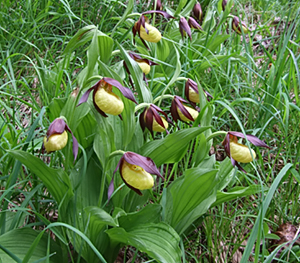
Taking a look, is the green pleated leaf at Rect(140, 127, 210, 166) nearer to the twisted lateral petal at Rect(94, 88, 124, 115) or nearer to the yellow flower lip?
the twisted lateral petal at Rect(94, 88, 124, 115)

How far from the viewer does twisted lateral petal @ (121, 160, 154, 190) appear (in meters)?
0.96

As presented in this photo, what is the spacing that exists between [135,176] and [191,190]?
0.88 feet

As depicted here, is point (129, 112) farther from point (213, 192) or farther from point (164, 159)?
point (213, 192)

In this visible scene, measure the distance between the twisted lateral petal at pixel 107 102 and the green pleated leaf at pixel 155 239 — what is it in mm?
360

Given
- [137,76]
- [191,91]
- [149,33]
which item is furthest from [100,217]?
[149,33]

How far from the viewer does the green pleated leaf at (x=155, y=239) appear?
965 mm

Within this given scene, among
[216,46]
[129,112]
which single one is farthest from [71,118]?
[216,46]

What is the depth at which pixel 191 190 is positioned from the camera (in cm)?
114

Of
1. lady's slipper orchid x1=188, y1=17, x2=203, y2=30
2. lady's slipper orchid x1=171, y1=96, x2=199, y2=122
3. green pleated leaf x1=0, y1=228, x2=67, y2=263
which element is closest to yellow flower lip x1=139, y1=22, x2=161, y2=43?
lady's slipper orchid x1=171, y1=96, x2=199, y2=122

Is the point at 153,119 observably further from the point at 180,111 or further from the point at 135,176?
the point at 135,176

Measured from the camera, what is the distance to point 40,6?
2357mm

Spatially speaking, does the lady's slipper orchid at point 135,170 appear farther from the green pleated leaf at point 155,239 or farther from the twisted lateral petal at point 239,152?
the twisted lateral petal at point 239,152

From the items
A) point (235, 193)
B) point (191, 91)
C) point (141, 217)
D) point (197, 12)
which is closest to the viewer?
point (141, 217)

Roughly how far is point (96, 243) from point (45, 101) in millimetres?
770
